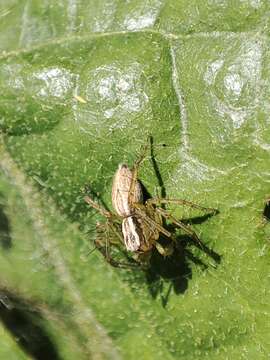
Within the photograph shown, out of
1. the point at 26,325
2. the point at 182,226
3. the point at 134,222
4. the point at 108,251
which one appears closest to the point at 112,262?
the point at 108,251

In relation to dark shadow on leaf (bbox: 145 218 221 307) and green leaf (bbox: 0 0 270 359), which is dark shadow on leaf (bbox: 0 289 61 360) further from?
dark shadow on leaf (bbox: 145 218 221 307)

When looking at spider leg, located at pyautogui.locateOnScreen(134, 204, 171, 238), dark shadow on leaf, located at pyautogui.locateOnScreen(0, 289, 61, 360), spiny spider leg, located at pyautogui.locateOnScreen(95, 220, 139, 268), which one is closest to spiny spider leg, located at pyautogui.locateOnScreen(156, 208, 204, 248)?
spider leg, located at pyautogui.locateOnScreen(134, 204, 171, 238)

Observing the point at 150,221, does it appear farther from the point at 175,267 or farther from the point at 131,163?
the point at 131,163

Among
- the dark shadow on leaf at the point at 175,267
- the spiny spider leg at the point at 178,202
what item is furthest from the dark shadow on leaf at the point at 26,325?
the spiny spider leg at the point at 178,202

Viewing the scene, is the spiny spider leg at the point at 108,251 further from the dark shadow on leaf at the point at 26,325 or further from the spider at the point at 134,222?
the dark shadow on leaf at the point at 26,325

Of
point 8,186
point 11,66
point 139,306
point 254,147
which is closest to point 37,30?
point 11,66

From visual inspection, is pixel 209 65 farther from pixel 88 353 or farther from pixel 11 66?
pixel 88 353
